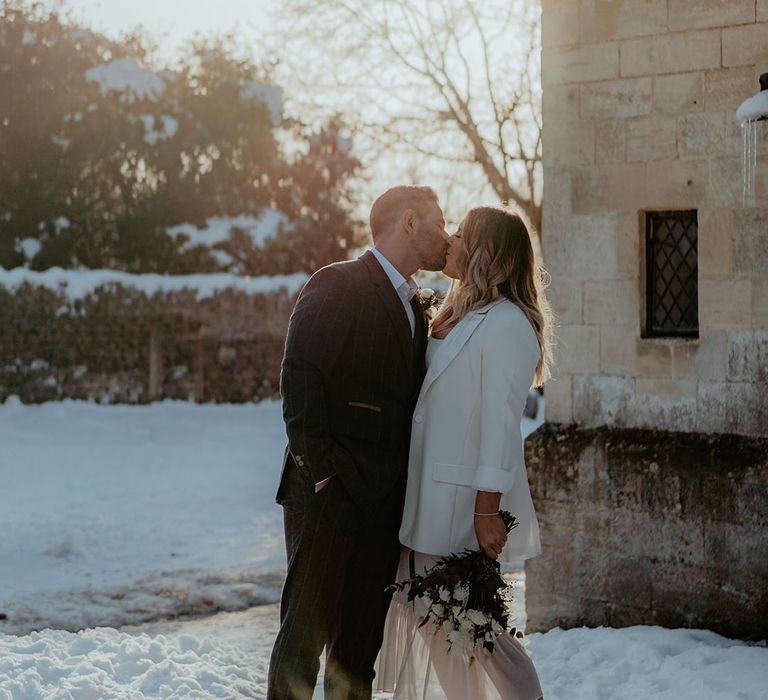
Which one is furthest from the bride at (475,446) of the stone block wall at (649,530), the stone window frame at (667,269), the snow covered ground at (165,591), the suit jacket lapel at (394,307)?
the stone window frame at (667,269)

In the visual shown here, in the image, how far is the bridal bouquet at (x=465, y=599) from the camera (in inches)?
141

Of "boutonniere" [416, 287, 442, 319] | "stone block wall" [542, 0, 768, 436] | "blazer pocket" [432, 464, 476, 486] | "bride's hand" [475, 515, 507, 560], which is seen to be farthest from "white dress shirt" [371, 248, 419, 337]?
"stone block wall" [542, 0, 768, 436]

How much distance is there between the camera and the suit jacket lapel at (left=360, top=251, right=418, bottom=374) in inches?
153

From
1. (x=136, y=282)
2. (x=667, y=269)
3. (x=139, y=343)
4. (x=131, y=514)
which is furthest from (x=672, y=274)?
(x=136, y=282)

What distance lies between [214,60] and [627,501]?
19.1 meters

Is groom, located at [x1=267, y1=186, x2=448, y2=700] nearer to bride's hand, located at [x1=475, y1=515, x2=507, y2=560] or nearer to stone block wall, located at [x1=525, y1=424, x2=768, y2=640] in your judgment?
bride's hand, located at [x1=475, y1=515, x2=507, y2=560]

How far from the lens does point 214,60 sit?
23.4m

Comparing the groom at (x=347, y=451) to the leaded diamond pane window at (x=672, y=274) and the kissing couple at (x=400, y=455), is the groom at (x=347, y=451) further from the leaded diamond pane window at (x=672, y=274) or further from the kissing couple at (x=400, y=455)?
the leaded diamond pane window at (x=672, y=274)

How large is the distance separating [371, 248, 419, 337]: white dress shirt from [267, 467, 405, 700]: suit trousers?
551mm

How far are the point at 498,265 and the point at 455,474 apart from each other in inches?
26.7

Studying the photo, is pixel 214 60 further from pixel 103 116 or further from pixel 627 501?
pixel 627 501

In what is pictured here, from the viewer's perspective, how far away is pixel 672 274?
6.03 meters

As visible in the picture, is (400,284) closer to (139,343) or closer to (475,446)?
(475,446)

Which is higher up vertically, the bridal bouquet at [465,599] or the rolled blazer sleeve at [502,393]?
the rolled blazer sleeve at [502,393]
